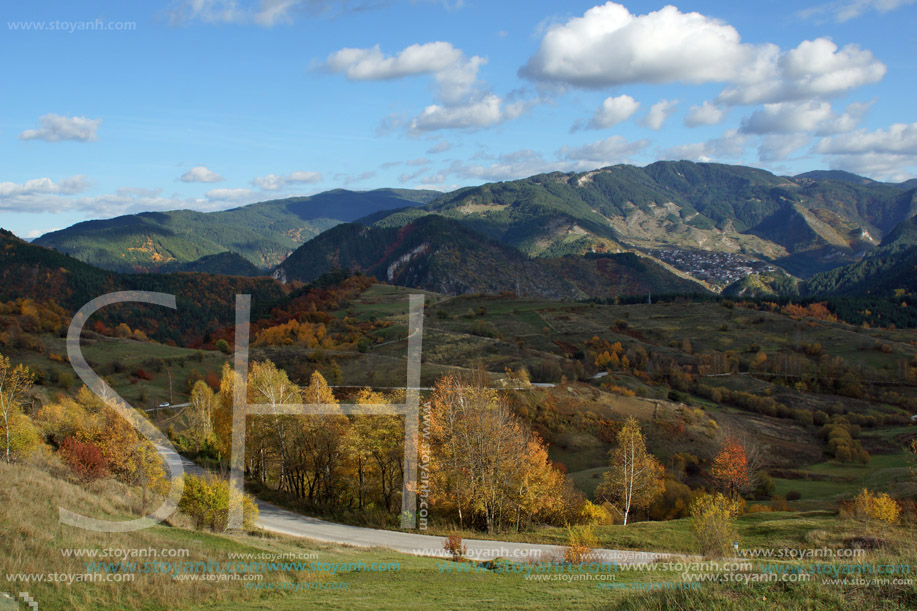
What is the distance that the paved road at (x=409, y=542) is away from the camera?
26.4 metres

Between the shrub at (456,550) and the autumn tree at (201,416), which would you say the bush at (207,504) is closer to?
the shrub at (456,550)

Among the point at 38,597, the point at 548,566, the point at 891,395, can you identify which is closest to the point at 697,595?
the point at 548,566

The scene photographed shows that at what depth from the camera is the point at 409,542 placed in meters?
30.0

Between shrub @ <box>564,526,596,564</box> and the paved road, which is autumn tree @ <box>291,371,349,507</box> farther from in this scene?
shrub @ <box>564,526,596,564</box>

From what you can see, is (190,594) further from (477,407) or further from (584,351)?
(584,351)

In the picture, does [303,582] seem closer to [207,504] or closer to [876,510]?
[207,504]

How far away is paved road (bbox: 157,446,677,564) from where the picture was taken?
26375 mm

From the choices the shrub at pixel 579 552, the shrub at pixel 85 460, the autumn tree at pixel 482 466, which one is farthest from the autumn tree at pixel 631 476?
the shrub at pixel 85 460

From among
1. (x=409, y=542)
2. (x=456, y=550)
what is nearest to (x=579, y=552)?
(x=456, y=550)

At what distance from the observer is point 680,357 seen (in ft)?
466

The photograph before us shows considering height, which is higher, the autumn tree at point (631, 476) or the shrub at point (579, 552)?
the shrub at point (579, 552)

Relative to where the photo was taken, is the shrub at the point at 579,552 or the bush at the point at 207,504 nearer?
the shrub at the point at 579,552

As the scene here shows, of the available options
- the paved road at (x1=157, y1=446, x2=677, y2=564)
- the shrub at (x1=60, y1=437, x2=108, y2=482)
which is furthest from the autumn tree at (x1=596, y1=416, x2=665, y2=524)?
the shrub at (x1=60, y1=437, x2=108, y2=482)

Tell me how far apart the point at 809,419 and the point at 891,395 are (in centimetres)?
3609
